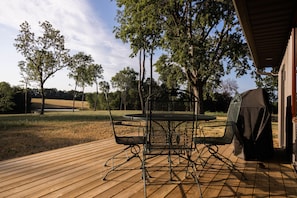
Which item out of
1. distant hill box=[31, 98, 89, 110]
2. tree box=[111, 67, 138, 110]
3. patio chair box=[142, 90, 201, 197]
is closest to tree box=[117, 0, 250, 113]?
patio chair box=[142, 90, 201, 197]

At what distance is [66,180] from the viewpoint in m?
2.55

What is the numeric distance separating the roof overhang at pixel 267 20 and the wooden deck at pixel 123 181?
169 centimetres

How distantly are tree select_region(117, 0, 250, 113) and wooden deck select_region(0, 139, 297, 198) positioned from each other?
8517mm

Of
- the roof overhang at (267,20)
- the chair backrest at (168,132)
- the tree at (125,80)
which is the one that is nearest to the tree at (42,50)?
the tree at (125,80)

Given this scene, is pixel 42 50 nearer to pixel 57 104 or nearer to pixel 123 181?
pixel 57 104

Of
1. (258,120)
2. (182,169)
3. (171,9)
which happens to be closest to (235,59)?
(171,9)

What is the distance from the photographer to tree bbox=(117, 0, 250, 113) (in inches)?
450

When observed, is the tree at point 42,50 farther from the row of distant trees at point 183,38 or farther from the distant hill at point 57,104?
the distant hill at point 57,104

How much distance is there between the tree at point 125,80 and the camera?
99.3 feet

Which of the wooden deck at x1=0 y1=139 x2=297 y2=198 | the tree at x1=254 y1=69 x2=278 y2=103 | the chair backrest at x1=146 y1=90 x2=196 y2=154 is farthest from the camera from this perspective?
the tree at x1=254 y1=69 x2=278 y2=103

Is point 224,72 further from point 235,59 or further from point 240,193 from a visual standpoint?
point 240,193

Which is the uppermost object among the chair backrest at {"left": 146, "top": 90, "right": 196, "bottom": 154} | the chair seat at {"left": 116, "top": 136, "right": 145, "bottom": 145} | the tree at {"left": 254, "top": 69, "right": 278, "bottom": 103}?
the tree at {"left": 254, "top": 69, "right": 278, "bottom": 103}

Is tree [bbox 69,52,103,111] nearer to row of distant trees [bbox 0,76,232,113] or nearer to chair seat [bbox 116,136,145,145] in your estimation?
row of distant trees [bbox 0,76,232,113]

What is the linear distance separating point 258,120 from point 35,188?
2961 mm
